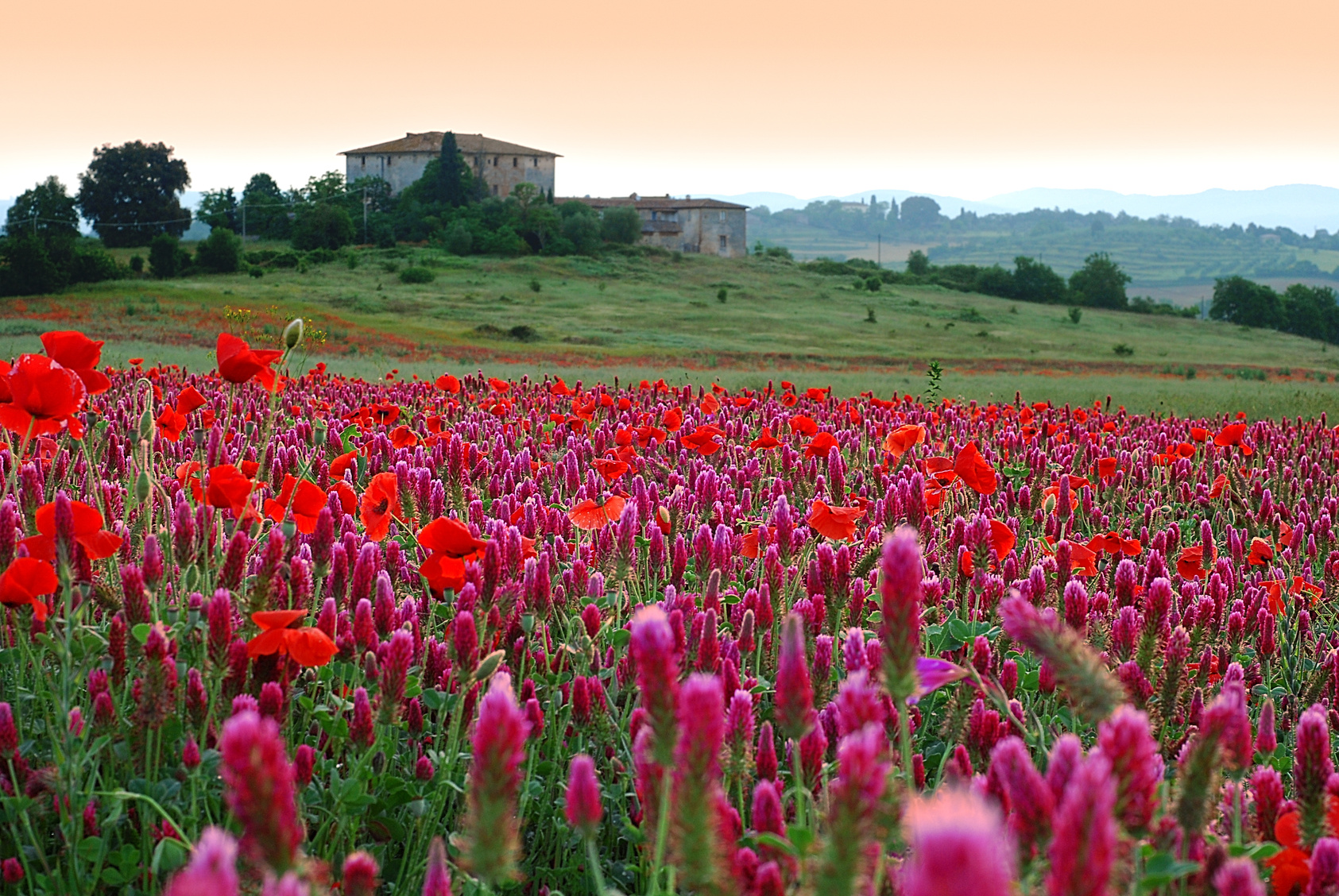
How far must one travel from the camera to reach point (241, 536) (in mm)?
2281

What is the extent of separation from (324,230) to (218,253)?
1909cm

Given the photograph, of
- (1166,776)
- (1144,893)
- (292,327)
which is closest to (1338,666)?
(1166,776)

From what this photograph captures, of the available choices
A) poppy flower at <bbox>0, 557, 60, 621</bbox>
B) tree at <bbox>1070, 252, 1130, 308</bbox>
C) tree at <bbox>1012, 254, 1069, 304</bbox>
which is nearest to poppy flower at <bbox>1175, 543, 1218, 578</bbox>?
poppy flower at <bbox>0, 557, 60, 621</bbox>

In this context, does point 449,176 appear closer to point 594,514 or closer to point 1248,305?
point 1248,305

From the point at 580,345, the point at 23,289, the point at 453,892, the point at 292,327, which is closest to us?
the point at 453,892

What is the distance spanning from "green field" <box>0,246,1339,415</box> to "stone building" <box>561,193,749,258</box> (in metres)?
18.8

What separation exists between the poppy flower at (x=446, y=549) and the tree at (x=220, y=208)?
398 ft

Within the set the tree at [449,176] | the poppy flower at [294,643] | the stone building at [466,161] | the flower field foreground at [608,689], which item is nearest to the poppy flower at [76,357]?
the flower field foreground at [608,689]

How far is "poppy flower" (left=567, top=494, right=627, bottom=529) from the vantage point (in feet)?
12.0

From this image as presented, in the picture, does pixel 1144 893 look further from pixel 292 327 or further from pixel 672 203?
pixel 672 203

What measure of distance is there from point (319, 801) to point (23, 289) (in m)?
75.7

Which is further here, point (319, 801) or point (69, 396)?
point (69, 396)

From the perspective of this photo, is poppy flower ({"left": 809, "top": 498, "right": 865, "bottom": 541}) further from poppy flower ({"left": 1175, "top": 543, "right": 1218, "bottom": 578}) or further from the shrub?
the shrub

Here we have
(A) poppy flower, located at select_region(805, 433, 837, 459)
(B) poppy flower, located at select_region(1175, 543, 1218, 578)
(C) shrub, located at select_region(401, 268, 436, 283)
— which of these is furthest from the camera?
(C) shrub, located at select_region(401, 268, 436, 283)
